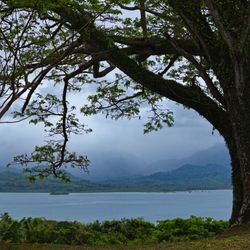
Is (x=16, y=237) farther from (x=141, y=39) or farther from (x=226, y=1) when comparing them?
(x=226, y=1)

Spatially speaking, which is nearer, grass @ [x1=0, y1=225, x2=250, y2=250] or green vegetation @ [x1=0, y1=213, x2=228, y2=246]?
grass @ [x1=0, y1=225, x2=250, y2=250]

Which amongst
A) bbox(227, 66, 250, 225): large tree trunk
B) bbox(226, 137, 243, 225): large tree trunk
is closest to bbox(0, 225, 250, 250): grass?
bbox(227, 66, 250, 225): large tree trunk

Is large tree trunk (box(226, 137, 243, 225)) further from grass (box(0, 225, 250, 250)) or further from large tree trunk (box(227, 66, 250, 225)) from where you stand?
grass (box(0, 225, 250, 250))

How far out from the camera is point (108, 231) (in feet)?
64.0

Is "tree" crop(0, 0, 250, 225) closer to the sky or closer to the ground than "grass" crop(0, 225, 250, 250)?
closer to the sky

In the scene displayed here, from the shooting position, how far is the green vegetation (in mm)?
15622

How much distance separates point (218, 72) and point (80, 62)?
468 centimetres

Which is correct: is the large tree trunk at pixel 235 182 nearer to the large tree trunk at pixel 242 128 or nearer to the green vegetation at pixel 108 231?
the large tree trunk at pixel 242 128

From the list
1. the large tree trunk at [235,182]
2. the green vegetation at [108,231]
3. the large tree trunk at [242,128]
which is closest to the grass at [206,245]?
the large tree trunk at [242,128]

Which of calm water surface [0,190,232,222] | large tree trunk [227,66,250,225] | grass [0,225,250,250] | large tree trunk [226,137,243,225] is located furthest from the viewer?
calm water surface [0,190,232,222]

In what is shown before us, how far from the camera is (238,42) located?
1419cm

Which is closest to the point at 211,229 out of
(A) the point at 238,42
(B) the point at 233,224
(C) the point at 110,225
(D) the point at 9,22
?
(C) the point at 110,225

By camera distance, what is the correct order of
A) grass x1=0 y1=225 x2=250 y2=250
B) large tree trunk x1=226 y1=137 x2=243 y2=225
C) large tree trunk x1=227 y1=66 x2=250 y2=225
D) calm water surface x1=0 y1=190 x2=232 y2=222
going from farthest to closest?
calm water surface x1=0 y1=190 x2=232 y2=222 → large tree trunk x1=226 y1=137 x2=243 y2=225 → large tree trunk x1=227 y1=66 x2=250 y2=225 → grass x1=0 y1=225 x2=250 y2=250

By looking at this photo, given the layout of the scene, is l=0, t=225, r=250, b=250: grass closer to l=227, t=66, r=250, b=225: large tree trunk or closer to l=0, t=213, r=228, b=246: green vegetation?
l=227, t=66, r=250, b=225: large tree trunk
